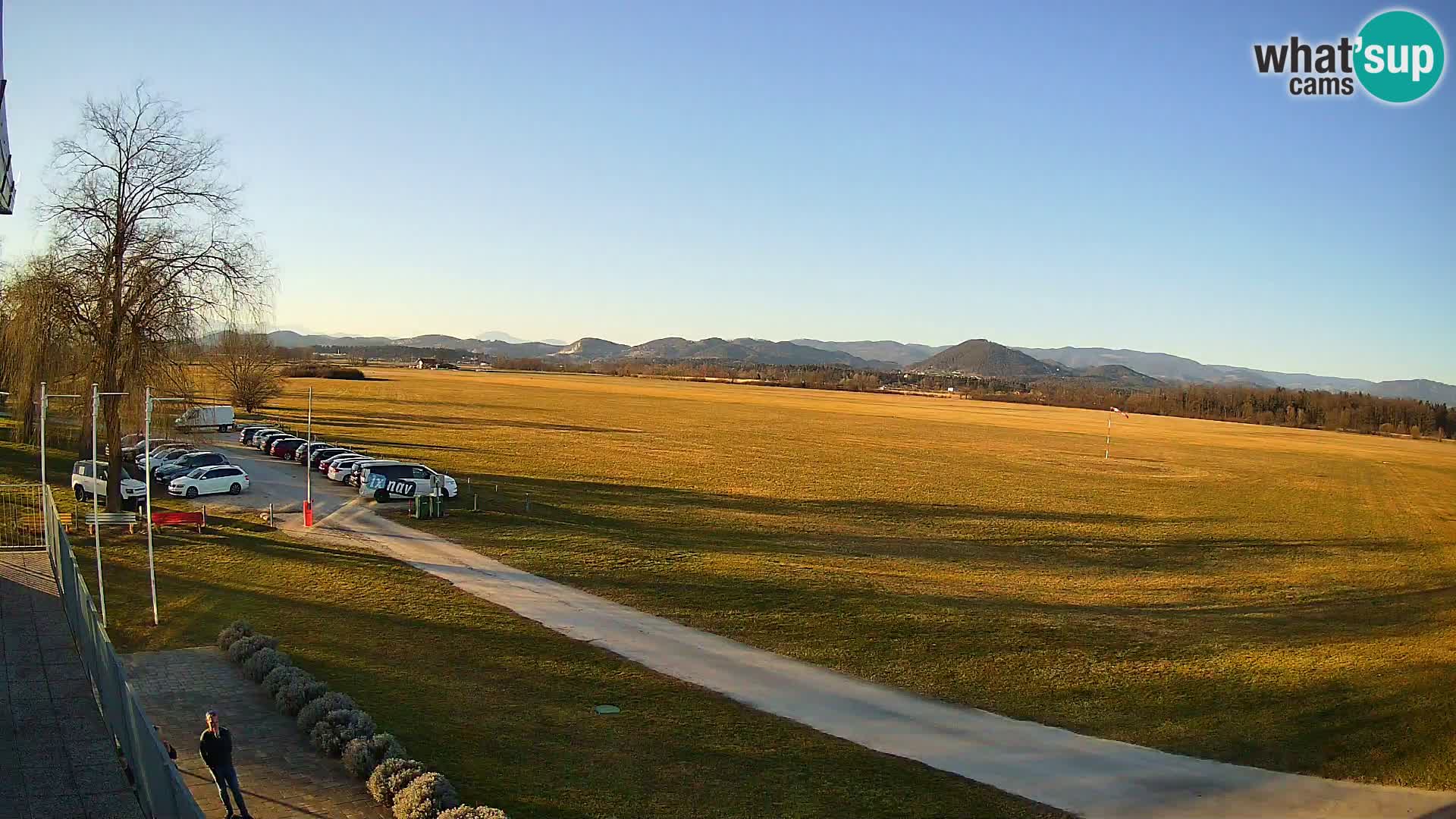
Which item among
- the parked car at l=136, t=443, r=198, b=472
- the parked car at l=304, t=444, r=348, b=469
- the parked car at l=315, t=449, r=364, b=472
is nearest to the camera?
the parked car at l=136, t=443, r=198, b=472

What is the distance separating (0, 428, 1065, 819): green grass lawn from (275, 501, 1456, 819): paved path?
0.56m

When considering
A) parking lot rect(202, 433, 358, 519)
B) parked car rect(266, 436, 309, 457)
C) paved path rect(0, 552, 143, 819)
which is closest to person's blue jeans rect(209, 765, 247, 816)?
paved path rect(0, 552, 143, 819)

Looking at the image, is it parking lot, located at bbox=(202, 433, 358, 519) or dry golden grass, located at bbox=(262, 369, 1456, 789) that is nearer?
dry golden grass, located at bbox=(262, 369, 1456, 789)

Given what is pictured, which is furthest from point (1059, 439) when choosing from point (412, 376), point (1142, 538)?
point (412, 376)

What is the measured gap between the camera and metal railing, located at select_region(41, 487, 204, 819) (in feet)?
27.0

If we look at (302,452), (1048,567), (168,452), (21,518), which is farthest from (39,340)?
(1048,567)

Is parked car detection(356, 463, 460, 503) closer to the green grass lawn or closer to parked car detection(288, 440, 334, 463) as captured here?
parked car detection(288, 440, 334, 463)

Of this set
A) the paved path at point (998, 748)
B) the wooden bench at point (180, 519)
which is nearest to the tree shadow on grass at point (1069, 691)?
Answer: the paved path at point (998, 748)

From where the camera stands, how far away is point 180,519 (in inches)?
1101

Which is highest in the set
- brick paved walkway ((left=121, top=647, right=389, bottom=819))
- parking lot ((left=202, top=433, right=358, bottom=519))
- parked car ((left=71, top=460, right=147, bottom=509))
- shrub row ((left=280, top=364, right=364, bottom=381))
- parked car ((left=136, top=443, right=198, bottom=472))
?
shrub row ((left=280, top=364, right=364, bottom=381))

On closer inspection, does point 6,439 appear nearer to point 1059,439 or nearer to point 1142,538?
point 1142,538

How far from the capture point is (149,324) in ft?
88.0

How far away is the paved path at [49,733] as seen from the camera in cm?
1035

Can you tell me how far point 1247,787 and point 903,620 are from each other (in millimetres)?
8932
